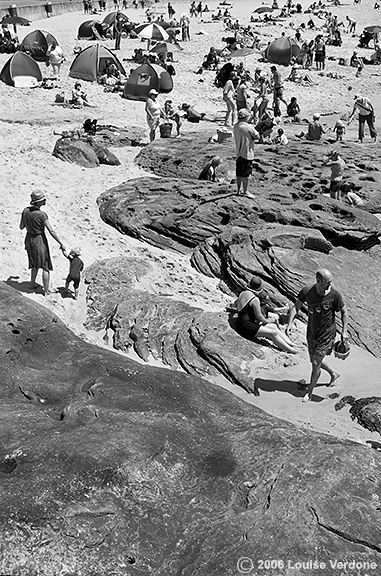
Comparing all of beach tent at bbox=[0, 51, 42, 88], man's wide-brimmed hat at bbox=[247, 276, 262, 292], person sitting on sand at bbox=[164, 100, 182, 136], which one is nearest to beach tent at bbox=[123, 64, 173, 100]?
person sitting on sand at bbox=[164, 100, 182, 136]

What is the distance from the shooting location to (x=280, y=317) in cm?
848

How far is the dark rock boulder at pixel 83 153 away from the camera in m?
14.4

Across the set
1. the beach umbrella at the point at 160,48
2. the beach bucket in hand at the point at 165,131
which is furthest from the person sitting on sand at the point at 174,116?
the beach umbrella at the point at 160,48

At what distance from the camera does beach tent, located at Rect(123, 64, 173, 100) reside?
77.3 feet

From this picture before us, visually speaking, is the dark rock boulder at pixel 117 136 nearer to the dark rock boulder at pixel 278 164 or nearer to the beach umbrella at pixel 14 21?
the dark rock boulder at pixel 278 164

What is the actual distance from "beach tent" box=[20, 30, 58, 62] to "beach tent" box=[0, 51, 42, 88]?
14.8 feet

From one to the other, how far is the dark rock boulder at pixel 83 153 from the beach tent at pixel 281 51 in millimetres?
20672

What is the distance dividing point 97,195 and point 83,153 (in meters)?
2.24

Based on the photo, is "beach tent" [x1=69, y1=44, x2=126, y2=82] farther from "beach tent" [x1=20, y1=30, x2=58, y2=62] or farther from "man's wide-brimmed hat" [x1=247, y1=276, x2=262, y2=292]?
"man's wide-brimmed hat" [x1=247, y1=276, x2=262, y2=292]

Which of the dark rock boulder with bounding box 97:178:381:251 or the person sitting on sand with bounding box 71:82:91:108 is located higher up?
the person sitting on sand with bounding box 71:82:91:108

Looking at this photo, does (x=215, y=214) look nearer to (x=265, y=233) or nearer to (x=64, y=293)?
(x=265, y=233)

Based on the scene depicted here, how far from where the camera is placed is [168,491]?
3549mm

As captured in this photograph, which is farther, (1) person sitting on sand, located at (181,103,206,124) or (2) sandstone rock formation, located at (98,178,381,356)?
(1) person sitting on sand, located at (181,103,206,124)

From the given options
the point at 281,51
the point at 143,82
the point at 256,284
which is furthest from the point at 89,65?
the point at 256,284
